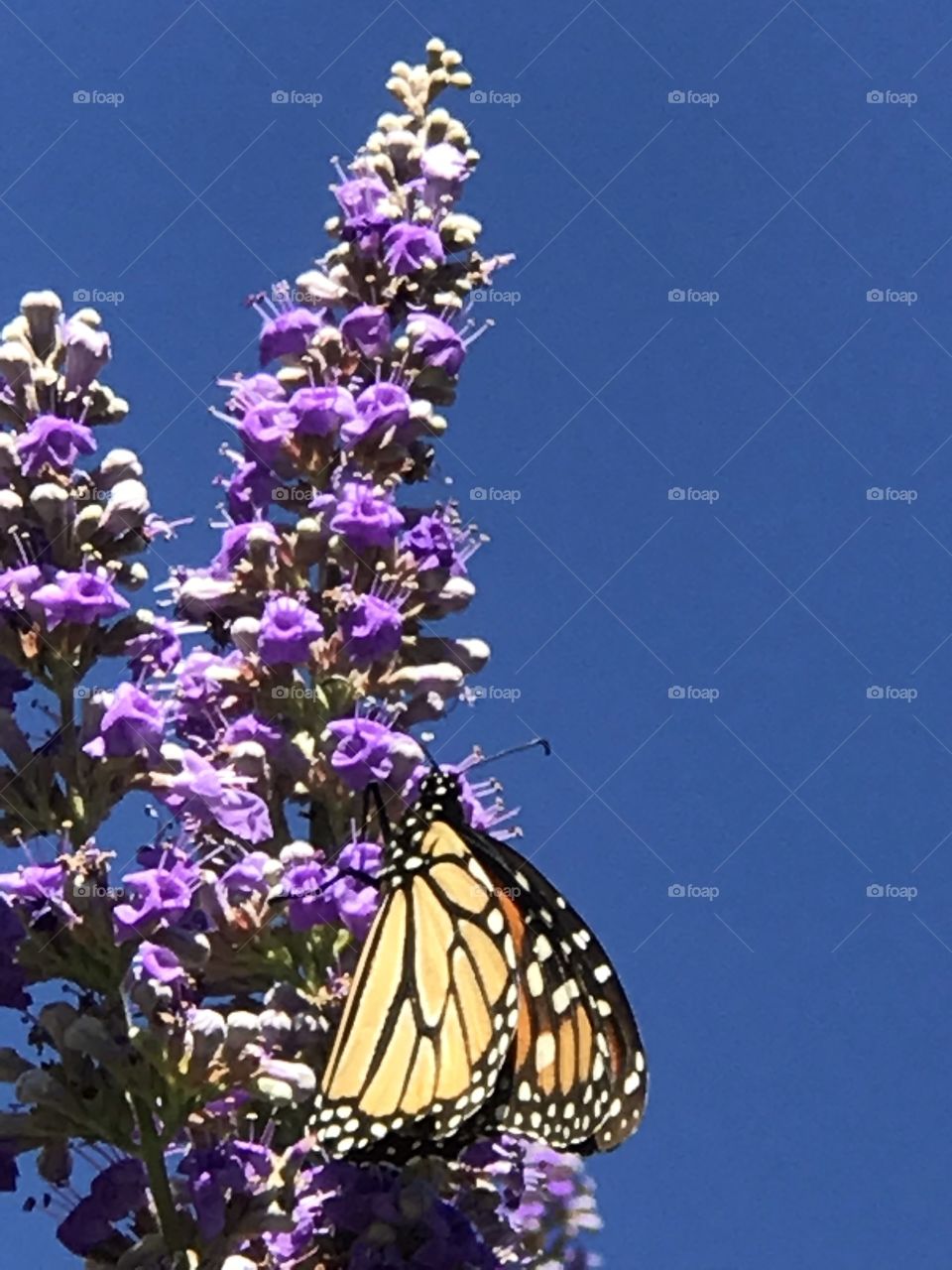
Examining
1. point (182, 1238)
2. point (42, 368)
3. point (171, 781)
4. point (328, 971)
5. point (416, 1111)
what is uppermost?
point (42, 368)

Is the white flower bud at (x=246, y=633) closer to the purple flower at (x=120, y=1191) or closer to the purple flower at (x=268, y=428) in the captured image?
the purple flower at (x=268, y=428)

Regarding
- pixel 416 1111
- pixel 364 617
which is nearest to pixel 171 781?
pixel 364 617

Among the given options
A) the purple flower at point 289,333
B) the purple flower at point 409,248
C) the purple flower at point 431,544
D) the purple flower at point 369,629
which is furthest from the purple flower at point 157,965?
the purple flower at point 409,248

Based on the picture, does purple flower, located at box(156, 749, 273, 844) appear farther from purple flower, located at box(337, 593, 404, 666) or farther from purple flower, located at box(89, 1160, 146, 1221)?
purple flower, located at box(89, 1160, 146, 1221)

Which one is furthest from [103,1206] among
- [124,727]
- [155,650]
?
[155,650]

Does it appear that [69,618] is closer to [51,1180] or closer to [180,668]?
[180,668]
